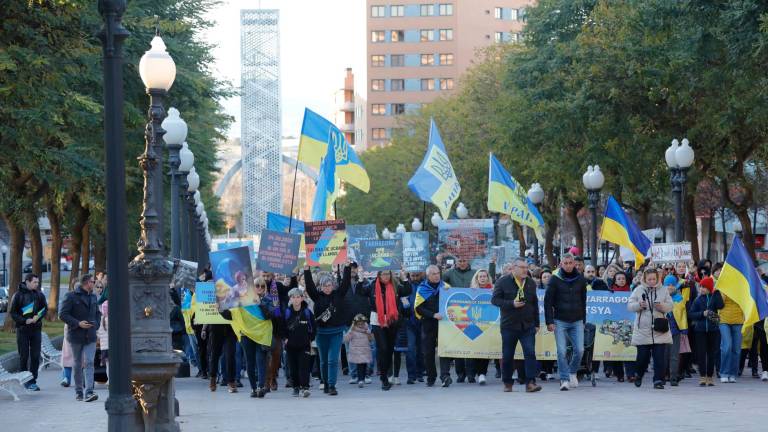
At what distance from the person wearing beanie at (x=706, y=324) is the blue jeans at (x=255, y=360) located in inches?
234

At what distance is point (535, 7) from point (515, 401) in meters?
36.8

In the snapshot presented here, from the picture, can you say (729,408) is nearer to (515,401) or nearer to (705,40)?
(515,401)

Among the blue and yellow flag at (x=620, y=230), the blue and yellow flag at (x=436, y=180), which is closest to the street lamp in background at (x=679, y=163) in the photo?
the blue and yellow flag at (x=620, y=230)

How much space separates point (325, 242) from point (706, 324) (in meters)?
5.78

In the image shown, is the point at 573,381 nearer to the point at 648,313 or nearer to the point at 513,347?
the point at 513,347

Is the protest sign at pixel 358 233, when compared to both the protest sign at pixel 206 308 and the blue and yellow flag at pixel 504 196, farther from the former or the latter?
the protest sign at pixel 206 308

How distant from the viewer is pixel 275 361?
20516 mm

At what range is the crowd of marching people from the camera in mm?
19219

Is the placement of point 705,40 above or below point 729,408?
above

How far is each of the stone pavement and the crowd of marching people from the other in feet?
1.13

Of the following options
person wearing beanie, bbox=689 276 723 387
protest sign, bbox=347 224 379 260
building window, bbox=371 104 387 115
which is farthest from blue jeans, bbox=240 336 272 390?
building window, bbox=371 104 387 115

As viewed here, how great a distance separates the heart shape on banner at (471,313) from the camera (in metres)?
21.1

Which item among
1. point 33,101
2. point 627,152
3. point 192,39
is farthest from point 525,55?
point 33,101

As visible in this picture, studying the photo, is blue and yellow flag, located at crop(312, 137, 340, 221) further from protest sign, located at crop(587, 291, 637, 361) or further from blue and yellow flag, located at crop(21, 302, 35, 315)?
protest sign, located at crop(587, 291, 637, 361)
